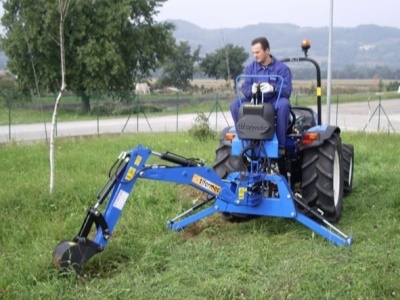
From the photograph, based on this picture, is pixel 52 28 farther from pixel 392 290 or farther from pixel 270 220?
pixel 392 290

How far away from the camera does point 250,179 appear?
5.46 m

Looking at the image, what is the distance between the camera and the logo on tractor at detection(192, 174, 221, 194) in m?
5.29

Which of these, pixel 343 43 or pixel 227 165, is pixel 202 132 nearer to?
pixel 227 165

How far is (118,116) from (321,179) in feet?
75.5

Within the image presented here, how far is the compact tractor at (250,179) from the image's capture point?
15.5ft

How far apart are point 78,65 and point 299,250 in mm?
29056

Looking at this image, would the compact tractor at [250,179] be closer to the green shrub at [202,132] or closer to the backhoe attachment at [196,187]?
the backhoe attachment at [196,187]

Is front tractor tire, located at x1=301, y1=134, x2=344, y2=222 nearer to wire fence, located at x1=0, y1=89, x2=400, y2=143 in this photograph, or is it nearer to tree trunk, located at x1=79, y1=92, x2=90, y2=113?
wire fence, located at x1=0, y1=89, x2=400, y2=143

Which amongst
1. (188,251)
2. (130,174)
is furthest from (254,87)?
(188,251)

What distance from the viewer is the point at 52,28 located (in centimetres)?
2952

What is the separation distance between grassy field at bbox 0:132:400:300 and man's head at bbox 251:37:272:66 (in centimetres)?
165

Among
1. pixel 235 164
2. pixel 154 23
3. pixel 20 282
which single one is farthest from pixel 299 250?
pixel 154 23

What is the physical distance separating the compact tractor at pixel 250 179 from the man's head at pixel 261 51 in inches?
11.8

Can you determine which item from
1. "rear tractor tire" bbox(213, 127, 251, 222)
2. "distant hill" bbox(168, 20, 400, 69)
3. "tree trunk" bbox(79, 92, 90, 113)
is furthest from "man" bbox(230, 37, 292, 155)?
"distant hill" bbox(168, 20, 400, 69)
